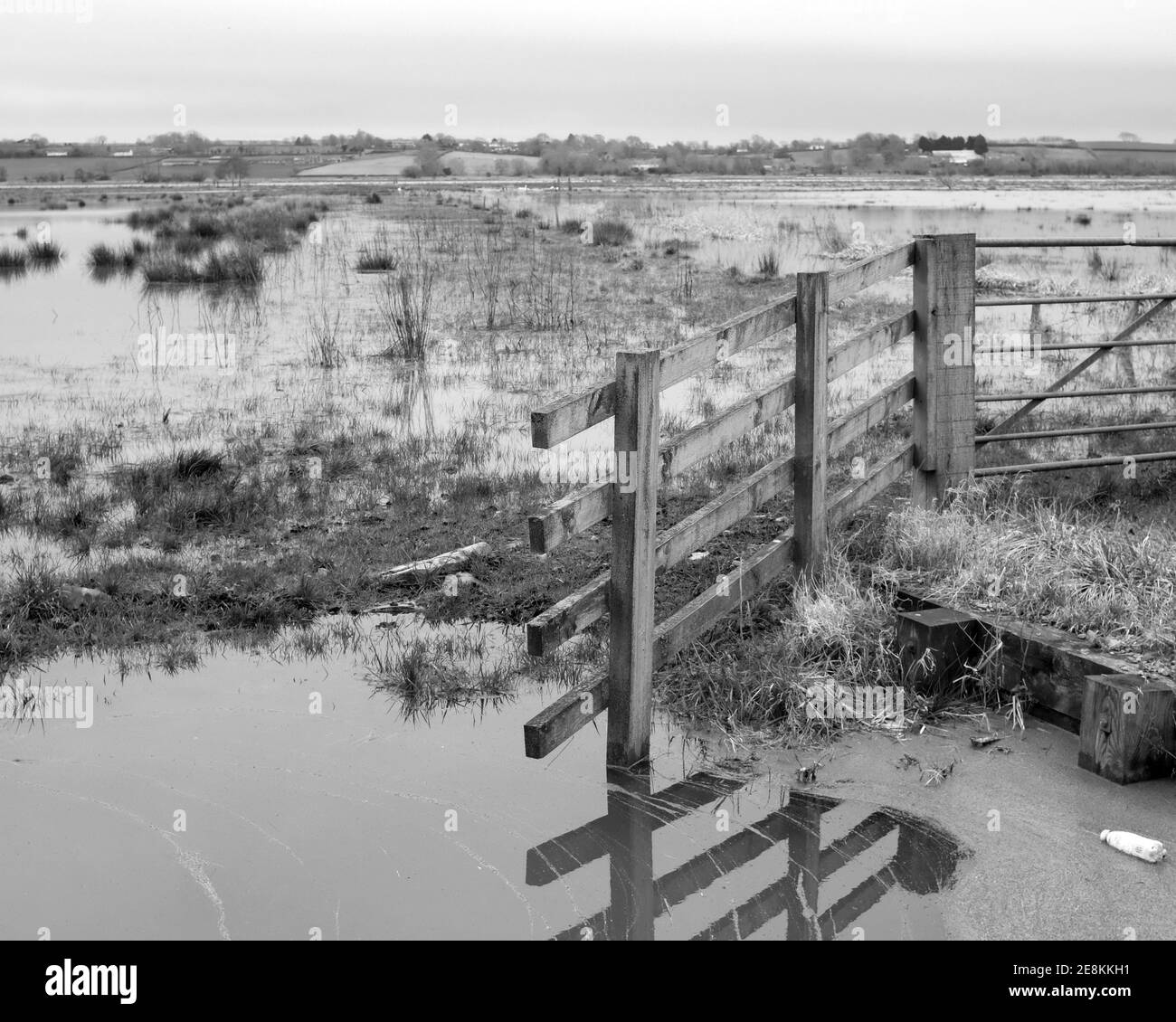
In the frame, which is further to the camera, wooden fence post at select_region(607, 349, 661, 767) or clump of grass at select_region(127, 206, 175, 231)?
clump of grass at select_region(127, 206, 175, 231)

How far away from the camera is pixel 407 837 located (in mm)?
4738

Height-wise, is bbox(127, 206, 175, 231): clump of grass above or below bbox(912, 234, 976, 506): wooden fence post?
above

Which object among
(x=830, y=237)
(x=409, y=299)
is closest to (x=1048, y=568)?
(x=409, y=299)

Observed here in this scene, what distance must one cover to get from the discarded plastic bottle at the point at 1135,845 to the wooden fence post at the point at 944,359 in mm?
2981

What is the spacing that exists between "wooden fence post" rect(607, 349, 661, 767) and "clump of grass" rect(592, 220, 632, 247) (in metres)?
A: 22.5

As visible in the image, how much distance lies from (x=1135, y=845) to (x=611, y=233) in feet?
82.8

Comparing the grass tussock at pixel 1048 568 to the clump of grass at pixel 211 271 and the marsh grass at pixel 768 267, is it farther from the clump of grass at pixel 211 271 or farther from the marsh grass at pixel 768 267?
the clump of grass at pixel 211 271

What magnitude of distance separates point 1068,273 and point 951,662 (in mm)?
18011

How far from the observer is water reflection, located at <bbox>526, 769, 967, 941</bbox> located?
165 inches

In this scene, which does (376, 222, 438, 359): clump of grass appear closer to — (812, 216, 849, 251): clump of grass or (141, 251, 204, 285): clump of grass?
(141, 251, 204, 285): clump of grass

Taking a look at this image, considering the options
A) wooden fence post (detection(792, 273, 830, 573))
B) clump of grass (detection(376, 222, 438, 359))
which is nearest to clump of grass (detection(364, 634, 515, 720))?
wooden fence post (detection(792, 273, 830, 573))

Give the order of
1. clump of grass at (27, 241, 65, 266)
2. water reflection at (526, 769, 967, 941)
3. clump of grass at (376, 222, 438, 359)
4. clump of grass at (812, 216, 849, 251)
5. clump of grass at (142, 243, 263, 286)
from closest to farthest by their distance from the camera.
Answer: water reflection at (526, 769, 967, 941), clump of grass at (376, 222, 438, 359), clump of grass at (142, 243, 263, 286), clump of grass at (27, 241, 65, 266), clump of grass at (812, 216, 849, 251)

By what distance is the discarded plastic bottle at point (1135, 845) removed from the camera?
14.3 feet

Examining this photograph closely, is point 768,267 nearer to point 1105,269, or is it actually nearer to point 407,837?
point 1105,269
